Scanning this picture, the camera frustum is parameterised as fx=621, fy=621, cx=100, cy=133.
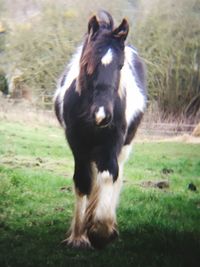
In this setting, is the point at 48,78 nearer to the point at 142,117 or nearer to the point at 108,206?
the point at 142,117

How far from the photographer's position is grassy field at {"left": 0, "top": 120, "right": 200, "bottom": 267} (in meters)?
2.88

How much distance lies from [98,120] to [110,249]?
2.09 ft

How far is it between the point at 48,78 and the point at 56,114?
19 cm

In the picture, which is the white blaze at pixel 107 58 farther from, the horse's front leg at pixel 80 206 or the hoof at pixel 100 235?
the hoof at pixel 100 235

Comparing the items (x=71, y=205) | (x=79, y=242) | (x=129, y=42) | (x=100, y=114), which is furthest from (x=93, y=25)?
(x=79, y=242)

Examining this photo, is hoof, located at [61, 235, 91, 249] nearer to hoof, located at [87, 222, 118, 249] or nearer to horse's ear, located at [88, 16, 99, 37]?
hoof, located at [87, 222, 118, 249]

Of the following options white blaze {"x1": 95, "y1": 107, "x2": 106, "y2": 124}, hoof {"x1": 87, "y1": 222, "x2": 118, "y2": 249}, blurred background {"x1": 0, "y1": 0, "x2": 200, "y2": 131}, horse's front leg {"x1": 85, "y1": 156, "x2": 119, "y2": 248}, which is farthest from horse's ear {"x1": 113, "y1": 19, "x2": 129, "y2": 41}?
hoof {"x1": 87, "y1": 222, "x2": 118, "y2": 249}

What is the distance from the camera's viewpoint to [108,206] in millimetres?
2834

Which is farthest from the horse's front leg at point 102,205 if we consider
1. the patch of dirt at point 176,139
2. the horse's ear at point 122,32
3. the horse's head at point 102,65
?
the horse's ear at point 122,32

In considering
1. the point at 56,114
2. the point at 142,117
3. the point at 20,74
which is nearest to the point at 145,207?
the point at 142,117

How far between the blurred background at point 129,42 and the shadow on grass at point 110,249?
0.60 meters

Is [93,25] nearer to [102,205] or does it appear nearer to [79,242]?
[102,205]

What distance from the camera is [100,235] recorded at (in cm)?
284

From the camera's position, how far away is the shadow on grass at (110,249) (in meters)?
2.84
